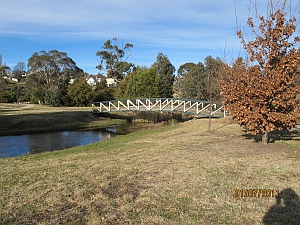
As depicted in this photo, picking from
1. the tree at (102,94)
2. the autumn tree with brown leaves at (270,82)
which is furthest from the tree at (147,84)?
the autumn tree with brown leaves at (270,82)

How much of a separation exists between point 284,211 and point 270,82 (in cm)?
488

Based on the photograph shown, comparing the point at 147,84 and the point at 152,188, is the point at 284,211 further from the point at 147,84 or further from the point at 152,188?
the point at 147,84

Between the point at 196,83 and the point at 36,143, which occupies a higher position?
the point at 196,83

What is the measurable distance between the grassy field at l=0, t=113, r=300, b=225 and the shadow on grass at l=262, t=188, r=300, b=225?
0.03 m

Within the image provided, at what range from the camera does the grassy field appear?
4227mm

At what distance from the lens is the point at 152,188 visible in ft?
17.9

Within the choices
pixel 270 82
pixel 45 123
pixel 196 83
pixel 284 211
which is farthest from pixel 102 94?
pixel 284 211

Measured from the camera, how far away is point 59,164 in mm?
8117

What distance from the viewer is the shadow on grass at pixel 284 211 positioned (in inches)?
158

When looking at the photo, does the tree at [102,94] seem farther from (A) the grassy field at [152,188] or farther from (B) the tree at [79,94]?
(A) the grassy field at [152,188]

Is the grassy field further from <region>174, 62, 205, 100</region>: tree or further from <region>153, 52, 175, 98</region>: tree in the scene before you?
<region>153, 52, 175, 98</region>: tree

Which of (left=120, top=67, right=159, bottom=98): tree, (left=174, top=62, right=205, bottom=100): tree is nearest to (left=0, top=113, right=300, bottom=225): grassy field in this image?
(left=174, top=62, right=205, bottom=100): tree

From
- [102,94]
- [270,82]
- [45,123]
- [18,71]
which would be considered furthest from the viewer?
[18,71]

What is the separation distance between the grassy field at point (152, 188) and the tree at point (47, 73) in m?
38.0
